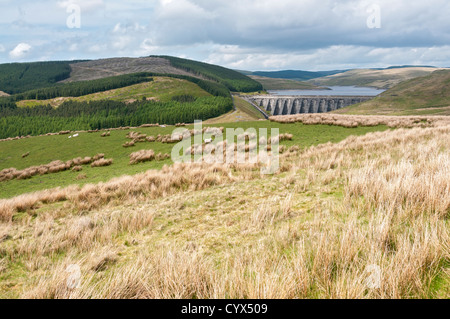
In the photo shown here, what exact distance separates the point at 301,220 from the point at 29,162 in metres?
25.1

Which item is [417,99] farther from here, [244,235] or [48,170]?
[244,235]

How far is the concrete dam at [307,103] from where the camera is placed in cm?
14875

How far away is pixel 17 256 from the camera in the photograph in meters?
3.75

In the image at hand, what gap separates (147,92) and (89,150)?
17050 cm

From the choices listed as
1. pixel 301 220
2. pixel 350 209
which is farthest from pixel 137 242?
pixel 350 209

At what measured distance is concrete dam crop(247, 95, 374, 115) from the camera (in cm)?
14875

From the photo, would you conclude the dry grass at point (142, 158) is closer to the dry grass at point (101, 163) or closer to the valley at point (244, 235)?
the dry grass at point (101, 163)

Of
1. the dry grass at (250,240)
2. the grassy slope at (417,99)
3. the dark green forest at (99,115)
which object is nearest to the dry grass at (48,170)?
the dry grass at (250,240)

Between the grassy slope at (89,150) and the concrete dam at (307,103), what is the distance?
5657 inches

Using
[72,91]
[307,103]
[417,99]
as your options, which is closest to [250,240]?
[417,99]

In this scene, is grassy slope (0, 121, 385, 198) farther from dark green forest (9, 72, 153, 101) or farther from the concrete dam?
dark green forest (9, 72, 153, 101)

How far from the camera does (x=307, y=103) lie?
156 m
